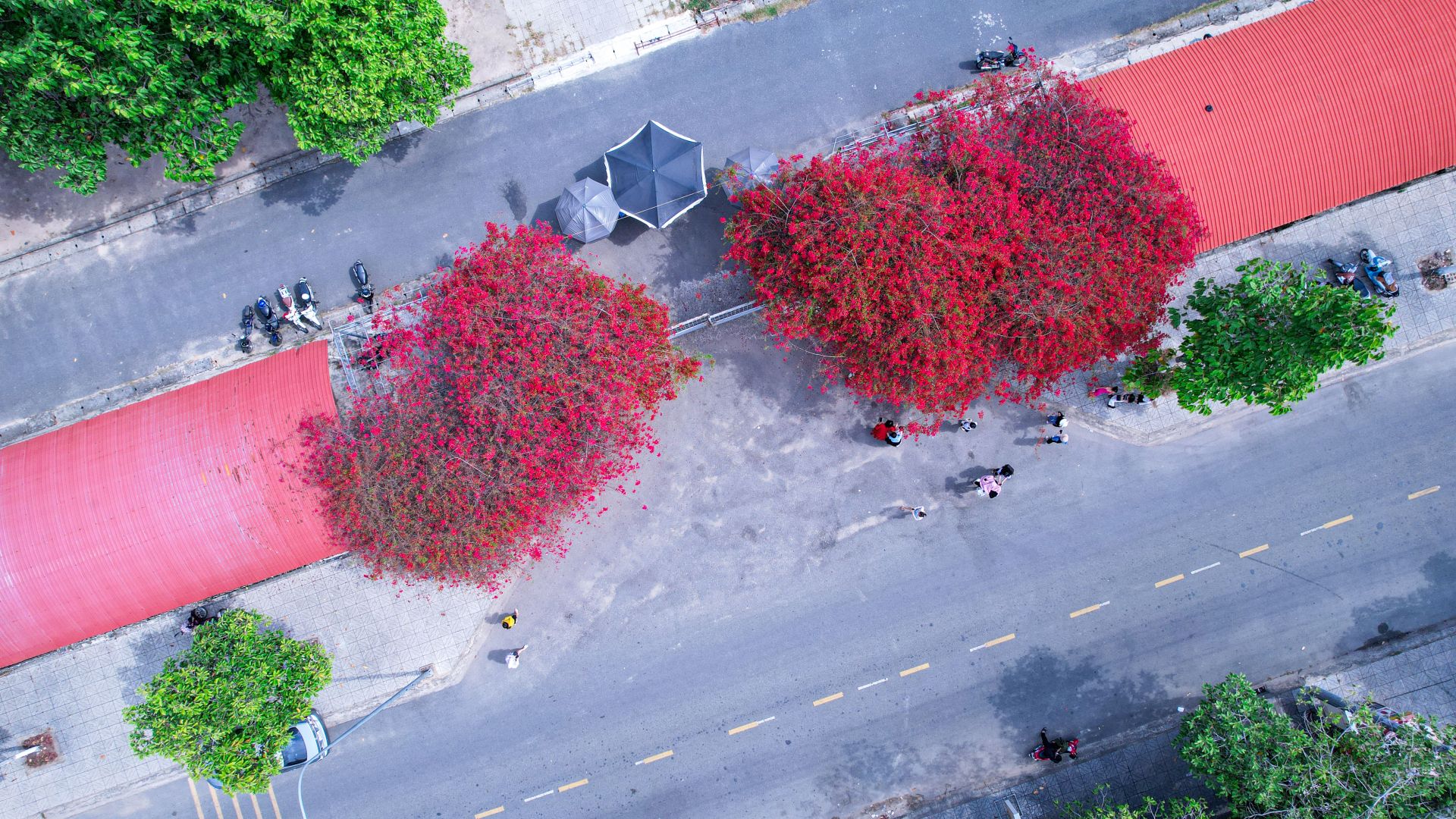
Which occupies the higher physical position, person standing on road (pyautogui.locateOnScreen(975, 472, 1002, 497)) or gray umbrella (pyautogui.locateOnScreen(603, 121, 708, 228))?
gray umbrella (pyautogui.locateOnScreen(603, 121, 708, 228))

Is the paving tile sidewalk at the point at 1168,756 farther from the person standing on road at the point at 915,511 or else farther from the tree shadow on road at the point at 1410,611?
the person standing on road at the point at 915,511

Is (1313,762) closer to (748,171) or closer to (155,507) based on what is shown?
(748,171)

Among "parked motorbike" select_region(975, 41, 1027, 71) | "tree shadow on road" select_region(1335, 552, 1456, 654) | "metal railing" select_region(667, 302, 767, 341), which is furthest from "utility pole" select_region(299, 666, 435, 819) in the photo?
"tree shadow on road" select_region(1335, 552, 1456, 654)

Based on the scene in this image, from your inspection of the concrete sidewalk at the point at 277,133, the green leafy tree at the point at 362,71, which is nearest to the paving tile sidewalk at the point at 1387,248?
the concrete sidewalk at the point at 277,133

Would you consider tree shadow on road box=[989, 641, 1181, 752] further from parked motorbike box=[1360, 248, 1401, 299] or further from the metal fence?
the metal fence

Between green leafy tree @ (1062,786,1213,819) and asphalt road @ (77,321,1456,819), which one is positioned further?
asphalt road @ (77,321,1456,819)

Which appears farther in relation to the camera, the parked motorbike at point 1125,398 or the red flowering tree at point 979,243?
the parked motorbike at point 1125,398

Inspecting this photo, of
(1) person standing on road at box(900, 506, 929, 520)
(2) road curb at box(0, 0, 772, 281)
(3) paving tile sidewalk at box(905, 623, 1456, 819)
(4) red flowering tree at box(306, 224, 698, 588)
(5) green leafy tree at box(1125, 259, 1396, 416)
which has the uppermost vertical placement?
(2) road curb at box(0, 0, 772, 281)

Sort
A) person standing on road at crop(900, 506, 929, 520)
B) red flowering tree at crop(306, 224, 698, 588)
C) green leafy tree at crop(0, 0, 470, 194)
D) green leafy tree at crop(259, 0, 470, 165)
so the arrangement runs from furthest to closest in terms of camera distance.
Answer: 1. person standing on road at crop(900, 506, 929, 520)
2. red flowering tree at crop(306, 224, 698, 588)
3. green leafy tree at crop(259, 0, 470, 165)
4. green leafy tree at crop(0, 0, 470, 194)

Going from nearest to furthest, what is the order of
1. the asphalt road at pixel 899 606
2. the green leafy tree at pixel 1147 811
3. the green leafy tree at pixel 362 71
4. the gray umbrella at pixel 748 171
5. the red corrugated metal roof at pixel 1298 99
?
the green leafy tree at pixel 362 71 → the green leafy tree at pixel 1147 811 → the red corrugated metal roof at pixel 1298 99 → the gray umbrella at pixel 748 171 → the asphalt road at pixel 899 606
